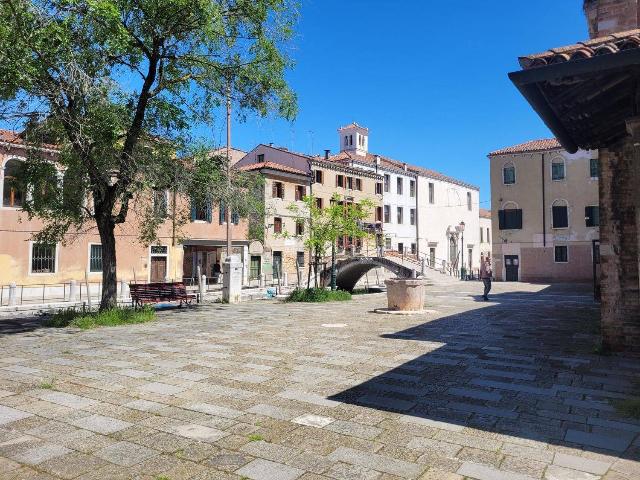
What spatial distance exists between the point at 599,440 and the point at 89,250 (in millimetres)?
27334

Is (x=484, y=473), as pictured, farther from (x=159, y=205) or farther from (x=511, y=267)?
(x=511, y=267)

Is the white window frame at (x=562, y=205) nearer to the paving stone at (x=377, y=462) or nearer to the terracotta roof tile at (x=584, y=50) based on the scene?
the terracotta roof tile at (x=584, y=50)

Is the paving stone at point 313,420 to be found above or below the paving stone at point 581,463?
below

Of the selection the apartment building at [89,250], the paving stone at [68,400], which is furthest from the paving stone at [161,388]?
the apartment building at [89,250]

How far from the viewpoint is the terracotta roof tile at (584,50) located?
4.00 meters

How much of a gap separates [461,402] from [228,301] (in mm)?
14895

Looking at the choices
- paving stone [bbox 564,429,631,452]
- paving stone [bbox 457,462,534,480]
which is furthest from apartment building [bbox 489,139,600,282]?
paving stone [bbox 457,462,534,480]

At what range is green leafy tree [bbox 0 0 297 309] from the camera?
1070 centimetres

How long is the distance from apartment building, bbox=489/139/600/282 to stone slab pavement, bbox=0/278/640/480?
28.5 metres

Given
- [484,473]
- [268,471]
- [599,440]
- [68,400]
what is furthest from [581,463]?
[68,400]

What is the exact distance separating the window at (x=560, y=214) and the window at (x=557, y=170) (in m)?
1.76

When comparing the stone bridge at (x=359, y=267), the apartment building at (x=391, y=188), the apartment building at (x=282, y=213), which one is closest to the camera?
the stone bridge at (x=359, y=267)

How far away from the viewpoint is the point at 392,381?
6.51 meters

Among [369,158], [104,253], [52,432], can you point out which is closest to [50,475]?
[52,432]
